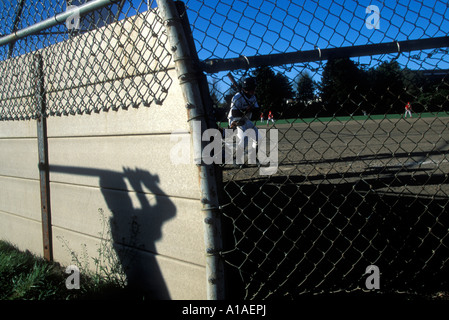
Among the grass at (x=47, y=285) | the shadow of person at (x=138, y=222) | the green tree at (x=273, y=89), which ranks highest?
the green tree at (x=273, y=89)

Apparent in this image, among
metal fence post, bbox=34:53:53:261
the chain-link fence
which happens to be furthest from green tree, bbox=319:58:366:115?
metal fence post, bbox=34:53:53:261

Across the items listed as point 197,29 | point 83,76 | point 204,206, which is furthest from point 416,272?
point 83,76

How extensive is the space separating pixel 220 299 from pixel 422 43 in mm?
1811

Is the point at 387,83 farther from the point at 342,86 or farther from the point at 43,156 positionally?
the point at 43,156

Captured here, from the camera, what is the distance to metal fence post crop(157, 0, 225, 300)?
1.58 metres

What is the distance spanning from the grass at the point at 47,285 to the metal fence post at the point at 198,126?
2.92 feet

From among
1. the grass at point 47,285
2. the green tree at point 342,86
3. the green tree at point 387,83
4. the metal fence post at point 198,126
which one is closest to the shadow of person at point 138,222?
the grass at point 47,285

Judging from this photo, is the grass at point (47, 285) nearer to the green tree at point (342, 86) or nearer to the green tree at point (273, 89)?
the green tree at point (273, 89)

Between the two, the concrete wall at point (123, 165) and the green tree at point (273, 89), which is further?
the concrete wall at point (123, 165)

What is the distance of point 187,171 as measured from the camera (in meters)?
1.91

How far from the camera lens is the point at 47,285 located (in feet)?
7.88

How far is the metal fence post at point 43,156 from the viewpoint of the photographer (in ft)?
9.26

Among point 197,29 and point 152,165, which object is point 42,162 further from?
point 197,29
